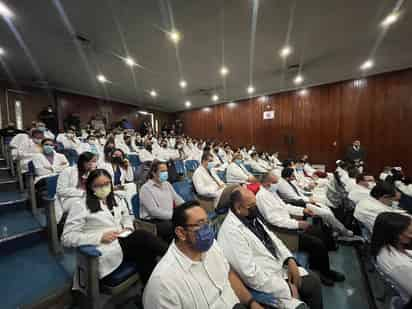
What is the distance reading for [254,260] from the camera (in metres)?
1.40

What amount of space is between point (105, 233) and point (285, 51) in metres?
5.46

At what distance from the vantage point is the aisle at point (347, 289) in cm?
172

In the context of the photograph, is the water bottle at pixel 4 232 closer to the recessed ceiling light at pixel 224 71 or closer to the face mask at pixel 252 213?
the face mask at pixel 252 213

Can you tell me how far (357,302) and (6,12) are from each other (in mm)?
6480

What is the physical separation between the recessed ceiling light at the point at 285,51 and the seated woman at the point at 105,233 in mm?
5019

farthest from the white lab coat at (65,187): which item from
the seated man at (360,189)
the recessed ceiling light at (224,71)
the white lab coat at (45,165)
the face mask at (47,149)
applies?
the recessed ceiling light at (224,71)

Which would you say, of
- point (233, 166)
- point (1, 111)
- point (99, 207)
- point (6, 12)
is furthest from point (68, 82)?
point (99, 207)

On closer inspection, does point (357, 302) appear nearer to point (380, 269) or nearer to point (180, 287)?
point (380, 269)

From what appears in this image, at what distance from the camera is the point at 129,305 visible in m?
1.56

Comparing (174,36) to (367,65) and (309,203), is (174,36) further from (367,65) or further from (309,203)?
(367,65)

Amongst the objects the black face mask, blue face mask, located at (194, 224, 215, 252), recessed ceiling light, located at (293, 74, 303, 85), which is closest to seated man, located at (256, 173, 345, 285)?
blue face mask, located at (194, 224, 215, 252)

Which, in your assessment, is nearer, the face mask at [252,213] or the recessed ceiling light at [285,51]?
the face mask at [252,213]

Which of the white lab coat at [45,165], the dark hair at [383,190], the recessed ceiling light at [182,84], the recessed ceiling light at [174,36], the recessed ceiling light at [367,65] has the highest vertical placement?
the recessed ceiling light at [182,84]

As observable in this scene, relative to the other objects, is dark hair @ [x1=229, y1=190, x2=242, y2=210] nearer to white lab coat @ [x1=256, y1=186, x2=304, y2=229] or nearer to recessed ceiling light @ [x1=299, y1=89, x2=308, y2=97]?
white lab coat @ [x1=256, y1=186, x2=304, y2=229]
